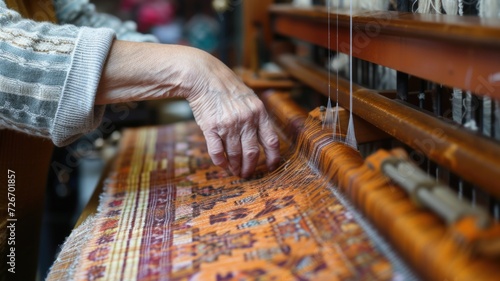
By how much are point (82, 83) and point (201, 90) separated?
26 cm

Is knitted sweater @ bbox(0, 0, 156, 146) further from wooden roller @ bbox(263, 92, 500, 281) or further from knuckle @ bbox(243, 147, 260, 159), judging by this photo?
wooden roller @ bbox(263, 92, 500, 281)

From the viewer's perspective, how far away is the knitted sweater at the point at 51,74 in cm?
126

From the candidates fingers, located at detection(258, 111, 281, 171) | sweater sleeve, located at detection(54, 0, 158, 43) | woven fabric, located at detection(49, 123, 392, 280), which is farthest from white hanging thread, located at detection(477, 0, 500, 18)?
sweater sleeve, located at detection(54, 0, 158, 43)

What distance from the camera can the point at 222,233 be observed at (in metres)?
1.06

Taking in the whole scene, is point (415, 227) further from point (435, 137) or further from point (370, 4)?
point (370, 4)

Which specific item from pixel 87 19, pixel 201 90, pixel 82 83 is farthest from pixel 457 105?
pixel 87 19

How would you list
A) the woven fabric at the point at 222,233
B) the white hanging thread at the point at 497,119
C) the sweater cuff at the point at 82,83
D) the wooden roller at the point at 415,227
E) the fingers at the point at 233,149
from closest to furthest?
the wooden roller at the point at 415,227 < the woven fabric at the point at 222,233 < the white hanging thread at the point at 497,119 < the sweater cuff at the point at 82,83 < the fingers at the point at 233,149

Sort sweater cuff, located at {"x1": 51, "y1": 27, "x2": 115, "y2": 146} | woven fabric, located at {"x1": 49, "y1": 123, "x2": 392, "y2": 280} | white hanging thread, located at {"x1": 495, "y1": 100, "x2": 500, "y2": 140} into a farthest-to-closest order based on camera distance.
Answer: sweater cuff, located at {"x1": 51, "y1": 27, "x2": 115, "y2": 146}, white hanging thread, located at {"x1": 495, "y1": 100, "x2": 500, "y2": 140}, woven fabric, located at {"x1": 49, "y1": 123, "x2": 392, "y2": 280}

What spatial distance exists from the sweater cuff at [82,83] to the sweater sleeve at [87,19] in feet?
2.06

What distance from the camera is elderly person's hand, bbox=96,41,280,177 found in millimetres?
1309

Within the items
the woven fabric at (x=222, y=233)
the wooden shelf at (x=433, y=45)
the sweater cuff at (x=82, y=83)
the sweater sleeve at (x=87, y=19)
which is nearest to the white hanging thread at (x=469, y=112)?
the wooden shelf at (x=433, y=45)

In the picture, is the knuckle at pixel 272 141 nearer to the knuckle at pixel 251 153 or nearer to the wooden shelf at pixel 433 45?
the knuckle at pixel 251 153

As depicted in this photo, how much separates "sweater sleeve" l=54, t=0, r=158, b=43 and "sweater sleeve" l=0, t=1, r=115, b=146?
2.07 ft

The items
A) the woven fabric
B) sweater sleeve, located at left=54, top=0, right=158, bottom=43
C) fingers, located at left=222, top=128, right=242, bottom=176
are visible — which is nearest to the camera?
the woven fabric
